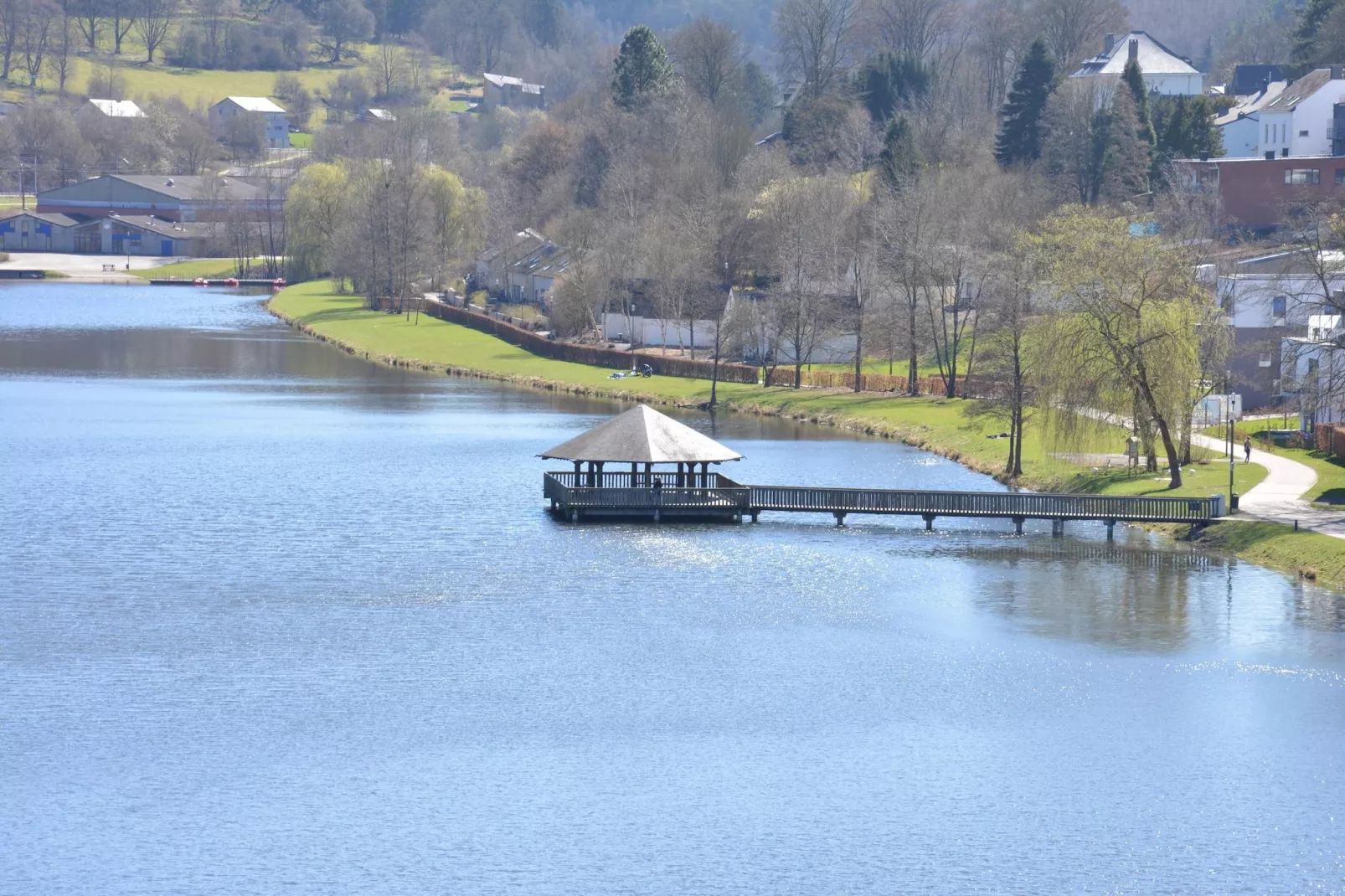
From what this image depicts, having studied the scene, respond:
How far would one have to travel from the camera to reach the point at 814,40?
166125 millimetres

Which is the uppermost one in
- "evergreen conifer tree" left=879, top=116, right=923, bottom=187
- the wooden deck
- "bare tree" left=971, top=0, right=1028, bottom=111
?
"bare tree" left=971, top=0, right=1028, bottom=111

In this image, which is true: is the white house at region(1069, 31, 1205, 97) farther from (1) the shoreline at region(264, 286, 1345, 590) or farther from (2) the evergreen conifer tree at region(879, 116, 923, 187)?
(1) the shoreline at region(264, 286, 1345, 590)

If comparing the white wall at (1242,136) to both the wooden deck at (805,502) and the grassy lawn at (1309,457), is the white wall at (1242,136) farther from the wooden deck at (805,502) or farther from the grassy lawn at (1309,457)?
the wooden deck at (805,502)

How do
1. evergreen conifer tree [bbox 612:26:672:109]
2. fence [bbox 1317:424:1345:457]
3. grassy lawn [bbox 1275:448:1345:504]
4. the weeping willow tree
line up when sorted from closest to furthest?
1. grassy lawn [bbox 1275:448:1345:504]
2. the weeping willow tree
3. fence [bbox 1317:424:1345:457]
4. evergreen conifer tree [bbox 612:26:672:109]

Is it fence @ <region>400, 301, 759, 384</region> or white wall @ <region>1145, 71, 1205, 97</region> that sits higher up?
white wall @ <region>1145, 71, 1205, 97</region>

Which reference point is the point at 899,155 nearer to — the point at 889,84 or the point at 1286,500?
the point at 889,84

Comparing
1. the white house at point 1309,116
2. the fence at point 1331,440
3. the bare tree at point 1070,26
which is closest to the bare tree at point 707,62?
the bare tree at point 1070,26

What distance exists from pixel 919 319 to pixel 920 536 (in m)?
38.4

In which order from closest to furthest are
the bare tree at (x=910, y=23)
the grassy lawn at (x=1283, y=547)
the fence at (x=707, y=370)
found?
the grassy lawn at (x=1283, y=547), the fence at (x=707, y=370), the bare tree at (x=910, y=23)

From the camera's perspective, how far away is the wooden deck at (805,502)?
61.2 metres

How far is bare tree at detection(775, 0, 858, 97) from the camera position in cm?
16612

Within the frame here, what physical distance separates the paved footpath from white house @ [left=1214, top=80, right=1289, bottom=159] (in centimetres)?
6893

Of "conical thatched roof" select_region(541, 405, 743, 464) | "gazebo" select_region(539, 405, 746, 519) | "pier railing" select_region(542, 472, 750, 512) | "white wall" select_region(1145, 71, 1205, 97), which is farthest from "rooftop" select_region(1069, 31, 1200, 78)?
"pier railing" select_region(542, 472, 750, 512)

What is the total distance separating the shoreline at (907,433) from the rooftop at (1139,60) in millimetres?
58817
